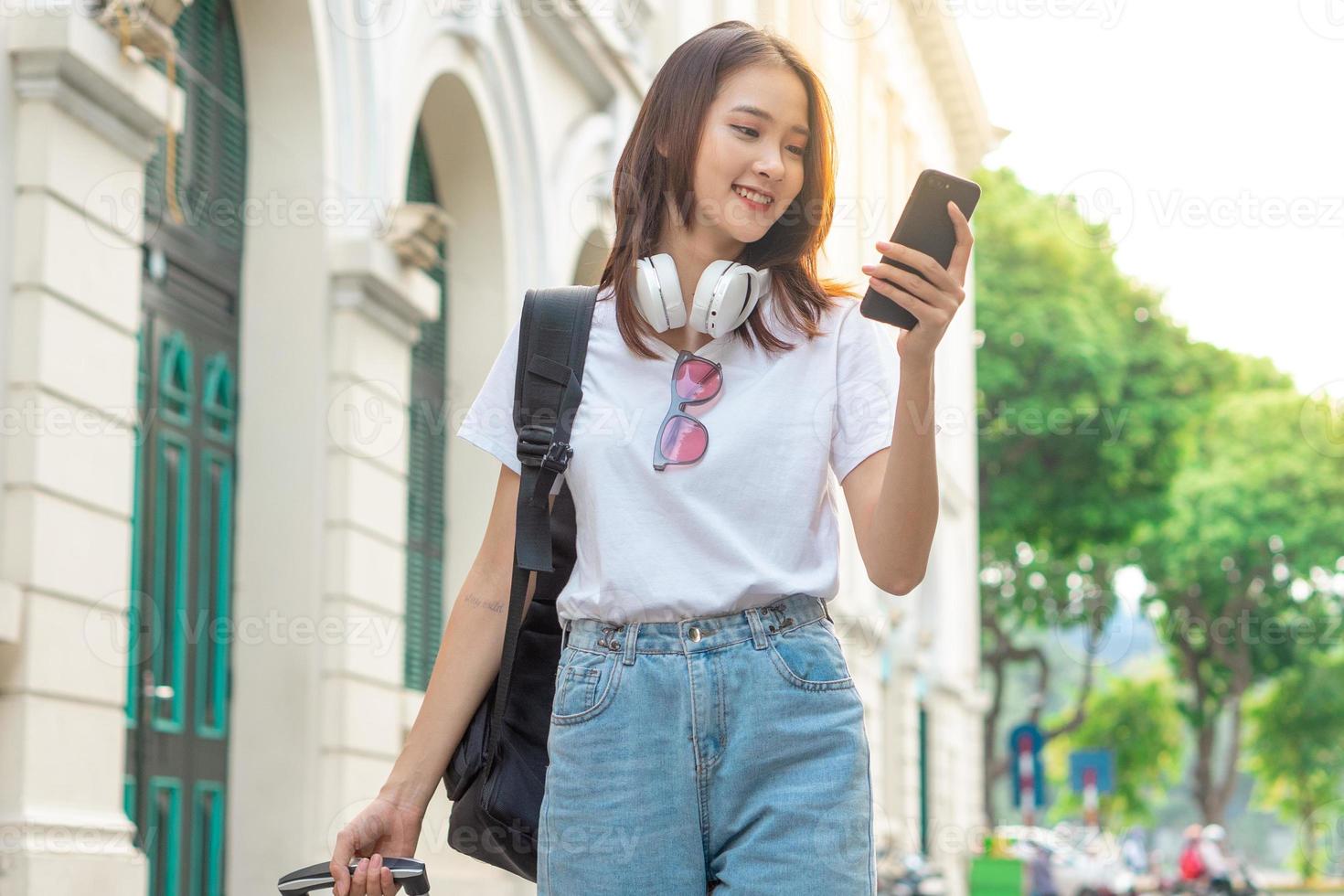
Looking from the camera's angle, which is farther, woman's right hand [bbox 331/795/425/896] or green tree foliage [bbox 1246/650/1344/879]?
green tree foliage [bbox 1246/650/1344/879]

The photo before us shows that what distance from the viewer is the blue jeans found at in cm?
224

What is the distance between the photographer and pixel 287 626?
8703mm

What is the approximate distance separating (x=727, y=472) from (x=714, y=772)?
1.33 feet

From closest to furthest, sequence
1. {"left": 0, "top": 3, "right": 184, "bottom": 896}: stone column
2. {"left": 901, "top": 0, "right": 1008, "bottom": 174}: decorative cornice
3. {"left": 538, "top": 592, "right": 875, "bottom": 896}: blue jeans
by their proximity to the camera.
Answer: {"left": 538, "top": 592, "right": 875, "bottom": 896}: blue jeans → {"left": 0, "top": 3, "right": 184, "bottom": 896}: stone column → {"left": 901, "top": 0, "right": 1008, "bottom": 174}: decorative cornice

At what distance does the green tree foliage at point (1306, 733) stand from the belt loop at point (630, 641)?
4053 centimetres

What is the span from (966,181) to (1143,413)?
32.2 meters

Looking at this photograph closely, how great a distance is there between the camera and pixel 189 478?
825 centimetres

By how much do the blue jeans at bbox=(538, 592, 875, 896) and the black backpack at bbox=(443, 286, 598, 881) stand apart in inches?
8.2

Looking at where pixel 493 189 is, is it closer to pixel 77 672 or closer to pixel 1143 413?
pixel 77 672
